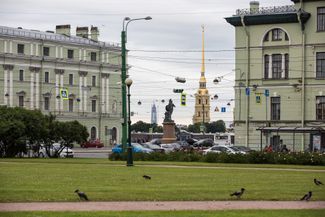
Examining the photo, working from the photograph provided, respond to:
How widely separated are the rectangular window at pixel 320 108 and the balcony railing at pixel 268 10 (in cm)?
799

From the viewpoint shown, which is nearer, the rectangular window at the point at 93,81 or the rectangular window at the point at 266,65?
the rectangular window at the point at 266,65

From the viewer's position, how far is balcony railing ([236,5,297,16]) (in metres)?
71.9

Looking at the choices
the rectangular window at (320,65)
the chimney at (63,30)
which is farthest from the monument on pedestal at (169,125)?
the chimney at (63,30)

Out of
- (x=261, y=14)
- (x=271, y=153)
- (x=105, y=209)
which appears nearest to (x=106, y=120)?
(x=261, y=14)

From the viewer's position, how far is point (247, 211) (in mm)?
19828

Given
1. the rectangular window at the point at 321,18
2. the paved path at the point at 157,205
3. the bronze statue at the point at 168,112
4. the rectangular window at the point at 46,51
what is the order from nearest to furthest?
the paved path at the point at 157,205, the rectangular window at the point at 321,18, the bronze statue at the point at 168,112, the rectangular window at the point at 46,51

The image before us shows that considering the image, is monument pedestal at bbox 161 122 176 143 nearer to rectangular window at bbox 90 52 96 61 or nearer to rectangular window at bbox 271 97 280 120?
rectangular window at bbox 271 97 280 120

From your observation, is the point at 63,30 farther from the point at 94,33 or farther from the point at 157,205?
the point at 157,205

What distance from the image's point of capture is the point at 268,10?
7350cm

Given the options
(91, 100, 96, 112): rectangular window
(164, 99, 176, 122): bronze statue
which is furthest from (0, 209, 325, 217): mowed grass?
(91, 100, 96, 112): rectangular window

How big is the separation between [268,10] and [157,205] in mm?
54614

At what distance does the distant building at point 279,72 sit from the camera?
70.0 meters

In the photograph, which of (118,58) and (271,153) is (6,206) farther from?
(118,58)

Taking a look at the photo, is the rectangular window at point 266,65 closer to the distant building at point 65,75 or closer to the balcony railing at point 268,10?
the balcony railing at point 268,10
